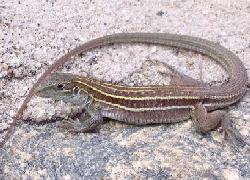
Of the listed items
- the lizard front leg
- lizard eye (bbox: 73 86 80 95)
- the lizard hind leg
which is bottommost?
the lizard front leg

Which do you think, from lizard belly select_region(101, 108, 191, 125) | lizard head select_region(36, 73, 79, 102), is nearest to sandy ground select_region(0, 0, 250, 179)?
lizard belly select_region(101, 108, 191, 125)

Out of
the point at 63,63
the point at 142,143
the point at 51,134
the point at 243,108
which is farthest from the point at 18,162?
the point at 243,108

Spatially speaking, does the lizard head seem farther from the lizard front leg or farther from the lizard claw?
the lizard claw

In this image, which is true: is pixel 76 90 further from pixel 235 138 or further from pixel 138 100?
pixel 235 138

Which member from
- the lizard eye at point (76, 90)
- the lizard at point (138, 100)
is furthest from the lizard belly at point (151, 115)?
the lizard eye at point (76, 90)

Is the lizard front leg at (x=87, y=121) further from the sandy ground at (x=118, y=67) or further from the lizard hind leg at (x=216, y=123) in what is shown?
the lizard hind leg at (x=216, y=123)

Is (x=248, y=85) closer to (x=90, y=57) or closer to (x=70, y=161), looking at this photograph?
(x=90, y=57)

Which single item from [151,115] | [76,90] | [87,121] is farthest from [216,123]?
[76,90]
